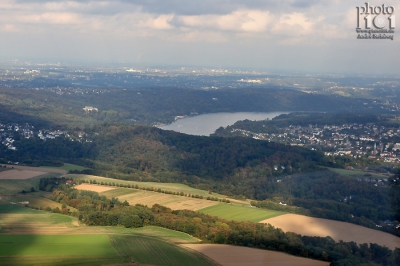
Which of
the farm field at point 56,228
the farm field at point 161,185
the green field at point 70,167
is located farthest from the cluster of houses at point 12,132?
the farm field at point 56,228

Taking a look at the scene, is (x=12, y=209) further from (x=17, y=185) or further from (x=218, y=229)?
(x=218, y=229)

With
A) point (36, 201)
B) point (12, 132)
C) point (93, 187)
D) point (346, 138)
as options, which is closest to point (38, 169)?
point (93, 187)

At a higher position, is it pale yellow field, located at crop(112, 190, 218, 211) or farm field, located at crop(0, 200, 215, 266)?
farm field, located at crop(0, 200, 215, 266)

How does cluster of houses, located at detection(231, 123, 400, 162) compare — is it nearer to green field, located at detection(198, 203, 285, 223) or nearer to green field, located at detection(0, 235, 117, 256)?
green field, located at detection(198, 203, 285, 223)

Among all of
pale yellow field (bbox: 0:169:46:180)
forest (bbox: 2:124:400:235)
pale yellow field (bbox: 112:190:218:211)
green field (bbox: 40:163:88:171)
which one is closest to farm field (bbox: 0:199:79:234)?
pale yellow field (bbox: 112:190:218:211)

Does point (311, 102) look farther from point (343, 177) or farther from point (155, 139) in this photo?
point (343, 177)

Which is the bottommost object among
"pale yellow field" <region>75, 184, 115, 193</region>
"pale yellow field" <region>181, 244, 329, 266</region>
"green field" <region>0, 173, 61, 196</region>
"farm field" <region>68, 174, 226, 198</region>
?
"farm field" <region>68, 174, 226, 198</region>
